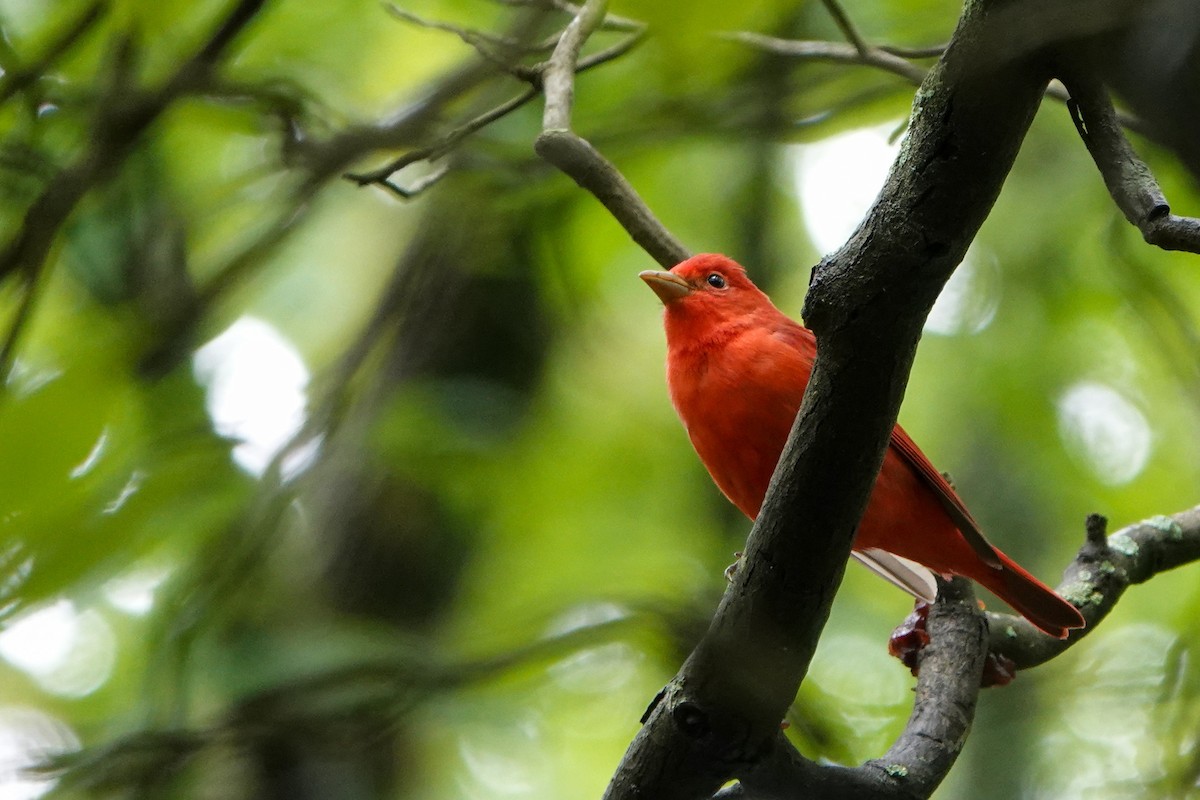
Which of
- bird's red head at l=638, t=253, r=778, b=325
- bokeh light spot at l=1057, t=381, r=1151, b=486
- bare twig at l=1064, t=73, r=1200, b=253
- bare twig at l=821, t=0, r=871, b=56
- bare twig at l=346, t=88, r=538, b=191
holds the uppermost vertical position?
bare twig at l=821, t=0, r=871, b=56

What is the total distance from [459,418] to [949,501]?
99.9 inches

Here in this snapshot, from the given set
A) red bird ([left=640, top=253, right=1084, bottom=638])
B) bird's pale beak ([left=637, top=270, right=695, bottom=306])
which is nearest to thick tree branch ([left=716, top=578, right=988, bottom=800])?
red bird ([left=640, top=253, right=1084, bottom=638])

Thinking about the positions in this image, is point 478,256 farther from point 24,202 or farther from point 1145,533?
point 1145,533

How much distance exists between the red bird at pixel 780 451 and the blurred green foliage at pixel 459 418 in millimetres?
598

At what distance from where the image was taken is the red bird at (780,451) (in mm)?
3838

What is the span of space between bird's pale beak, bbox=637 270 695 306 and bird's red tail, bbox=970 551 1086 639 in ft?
5.12

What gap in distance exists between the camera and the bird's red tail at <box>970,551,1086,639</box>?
3.77 m

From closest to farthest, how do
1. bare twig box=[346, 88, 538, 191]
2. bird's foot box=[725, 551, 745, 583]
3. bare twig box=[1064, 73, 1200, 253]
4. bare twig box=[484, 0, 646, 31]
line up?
bare twig box=[1064, 73, 1200, 253] < bird's foot box=[725, 551, 745, 583] < bare twig box=[484, 0, 646, 31] < bare twig box=[346, 88, 538, 191]

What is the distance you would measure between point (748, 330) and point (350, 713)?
198 cm

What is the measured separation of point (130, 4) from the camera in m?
1.82

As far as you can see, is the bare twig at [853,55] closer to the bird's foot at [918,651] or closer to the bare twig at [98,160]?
the bird's foot at [918,651]

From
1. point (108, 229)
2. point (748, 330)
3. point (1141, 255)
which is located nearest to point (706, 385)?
point (748, 330)

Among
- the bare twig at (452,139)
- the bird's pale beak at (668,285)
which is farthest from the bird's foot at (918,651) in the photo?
the bare twig at (452,139)

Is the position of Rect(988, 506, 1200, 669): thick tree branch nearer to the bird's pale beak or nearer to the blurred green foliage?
the blurred green foliage
